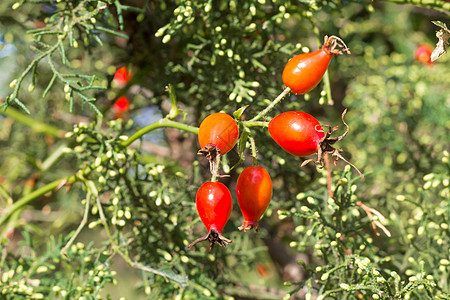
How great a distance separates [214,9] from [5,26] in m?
0.82

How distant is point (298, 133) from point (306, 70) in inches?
5.3

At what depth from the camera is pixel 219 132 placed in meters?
0.76

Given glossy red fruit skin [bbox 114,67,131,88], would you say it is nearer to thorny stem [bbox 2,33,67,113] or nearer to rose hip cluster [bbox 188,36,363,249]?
thorny stem [bbox 2,33,67,113]

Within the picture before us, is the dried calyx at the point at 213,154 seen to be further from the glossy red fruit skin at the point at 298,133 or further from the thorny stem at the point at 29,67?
the thorny stem at the point at 29,67

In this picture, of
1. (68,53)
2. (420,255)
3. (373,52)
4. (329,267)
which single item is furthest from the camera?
(373,52)

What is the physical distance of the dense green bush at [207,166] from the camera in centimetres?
102

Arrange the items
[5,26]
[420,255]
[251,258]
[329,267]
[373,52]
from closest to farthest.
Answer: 1. [329,267]
2. [420,255]
3. [251,258]
4. [5,26]
5. [373,52]

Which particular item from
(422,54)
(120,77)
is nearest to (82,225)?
(120,77)

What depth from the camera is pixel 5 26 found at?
148cm

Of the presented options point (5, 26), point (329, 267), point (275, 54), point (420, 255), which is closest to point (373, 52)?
point (275, 54)

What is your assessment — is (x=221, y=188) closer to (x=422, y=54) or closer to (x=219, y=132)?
(x=219, y=132)

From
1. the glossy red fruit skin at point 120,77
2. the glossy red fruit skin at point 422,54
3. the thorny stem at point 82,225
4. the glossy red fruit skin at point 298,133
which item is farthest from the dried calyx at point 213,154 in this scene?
the glossy red fruit skin at point 422,54

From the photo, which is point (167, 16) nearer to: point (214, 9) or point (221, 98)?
point (214, 9)

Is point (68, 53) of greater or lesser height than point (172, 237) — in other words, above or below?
above
